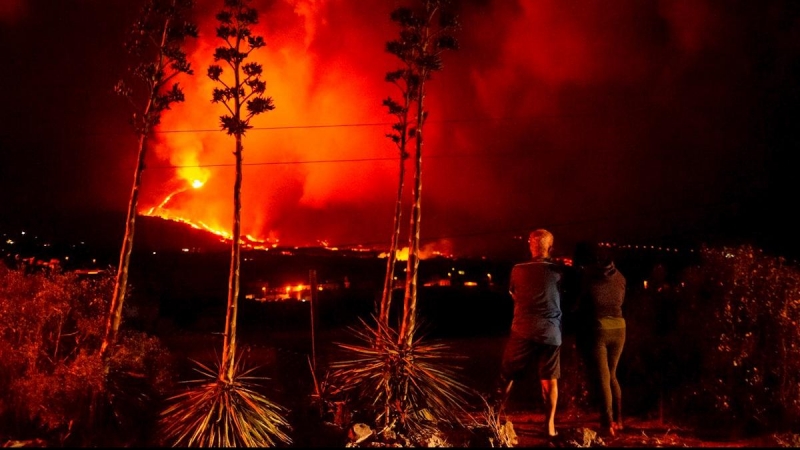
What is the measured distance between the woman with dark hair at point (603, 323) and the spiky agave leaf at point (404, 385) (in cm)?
169

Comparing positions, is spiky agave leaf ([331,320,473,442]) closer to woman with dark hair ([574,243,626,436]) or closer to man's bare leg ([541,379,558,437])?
man's bare leg ([541,379,558,437])

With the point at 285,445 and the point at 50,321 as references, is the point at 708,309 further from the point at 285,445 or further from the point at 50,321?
the point at 50,321

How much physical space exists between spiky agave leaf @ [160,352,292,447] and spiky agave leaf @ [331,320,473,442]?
115cm

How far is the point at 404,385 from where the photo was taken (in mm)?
7969

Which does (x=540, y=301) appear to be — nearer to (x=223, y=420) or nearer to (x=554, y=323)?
(x=554, y=323)

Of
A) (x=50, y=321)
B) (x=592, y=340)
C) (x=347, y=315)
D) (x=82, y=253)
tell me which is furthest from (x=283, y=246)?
(x=592, y=340)

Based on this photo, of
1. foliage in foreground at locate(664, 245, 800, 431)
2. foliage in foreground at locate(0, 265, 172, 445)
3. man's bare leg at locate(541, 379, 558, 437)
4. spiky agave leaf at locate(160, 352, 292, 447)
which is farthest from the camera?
foliage in foreground at locate(0, 265, 172, 445)

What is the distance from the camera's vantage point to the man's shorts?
7191 mm

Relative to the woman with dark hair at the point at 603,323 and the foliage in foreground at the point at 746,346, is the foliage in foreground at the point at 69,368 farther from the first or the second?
the foliage in foreground at the point at 746,346

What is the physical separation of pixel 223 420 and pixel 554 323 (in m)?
4.11

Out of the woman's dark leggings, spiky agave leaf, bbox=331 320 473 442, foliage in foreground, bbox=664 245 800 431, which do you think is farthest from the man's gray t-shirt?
foliage in foreground, bbox=664 245 800 431

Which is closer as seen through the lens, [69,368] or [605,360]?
[605,360]

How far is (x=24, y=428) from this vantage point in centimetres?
855

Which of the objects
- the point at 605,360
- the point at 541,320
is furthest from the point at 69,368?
the point at 605,360
